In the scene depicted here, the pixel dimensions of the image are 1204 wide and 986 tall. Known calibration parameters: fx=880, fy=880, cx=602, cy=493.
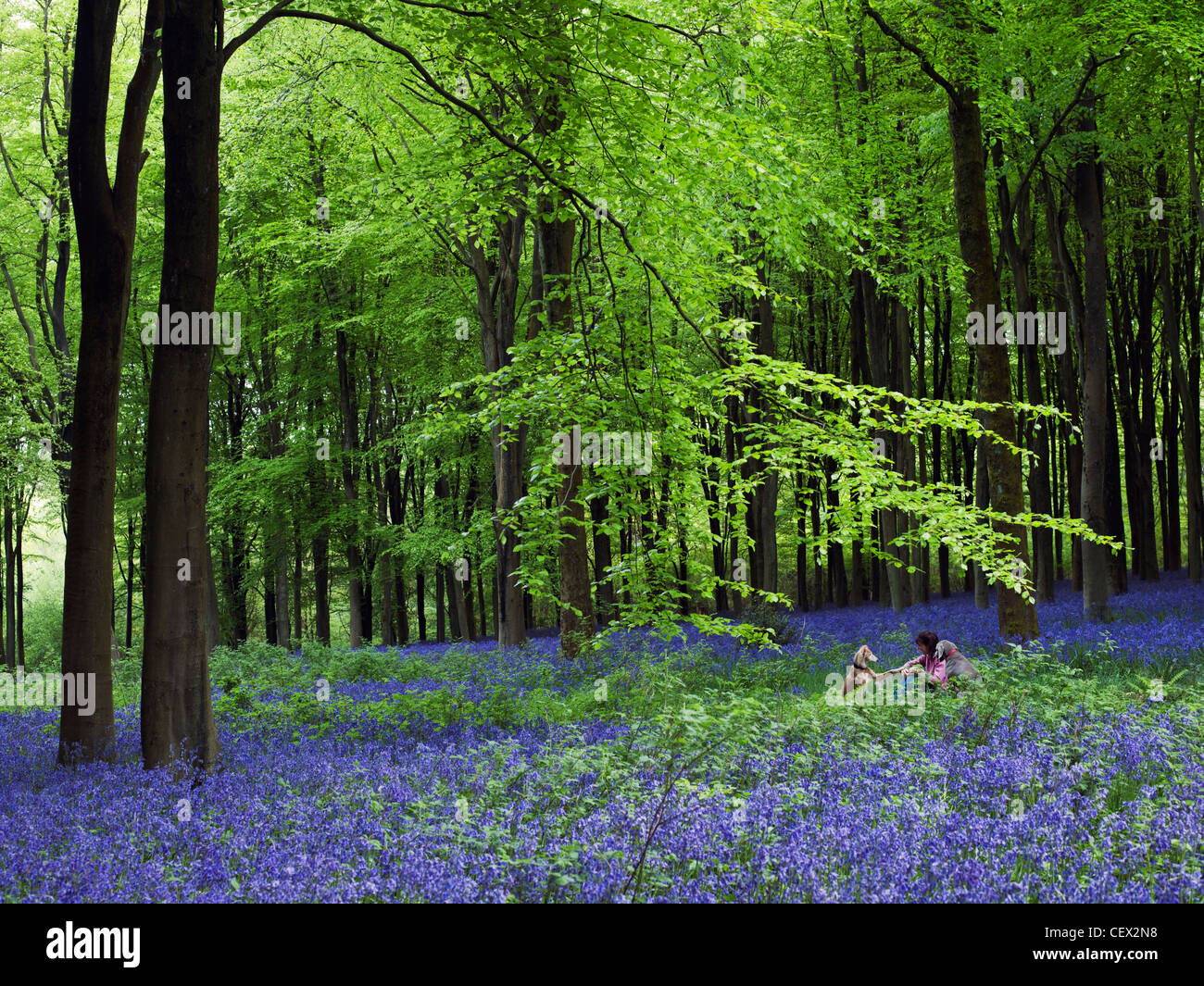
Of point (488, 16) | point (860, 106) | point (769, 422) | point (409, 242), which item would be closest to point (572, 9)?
point (488, 16)

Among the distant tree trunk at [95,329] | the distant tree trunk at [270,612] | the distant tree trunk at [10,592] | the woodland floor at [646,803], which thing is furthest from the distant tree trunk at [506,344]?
the distant tree trunk at [270,612]

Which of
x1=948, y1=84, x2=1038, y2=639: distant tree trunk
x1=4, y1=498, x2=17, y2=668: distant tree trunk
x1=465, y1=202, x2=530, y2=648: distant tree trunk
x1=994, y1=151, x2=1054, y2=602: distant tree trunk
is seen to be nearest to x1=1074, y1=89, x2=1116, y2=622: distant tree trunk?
x1=994, y1=151, x2=1054, y2=602: distant tree trunk

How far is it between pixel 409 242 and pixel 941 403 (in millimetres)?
15134

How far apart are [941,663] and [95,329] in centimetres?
897

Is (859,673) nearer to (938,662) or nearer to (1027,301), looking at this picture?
(938,662)

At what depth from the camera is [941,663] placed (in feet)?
31.6

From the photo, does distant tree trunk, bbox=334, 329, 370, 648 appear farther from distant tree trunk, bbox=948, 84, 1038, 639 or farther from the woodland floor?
distant tree trunk, bbox=948, 84, 1038, 639

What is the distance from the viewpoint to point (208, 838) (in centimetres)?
444

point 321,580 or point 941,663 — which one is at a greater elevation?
point 321,580

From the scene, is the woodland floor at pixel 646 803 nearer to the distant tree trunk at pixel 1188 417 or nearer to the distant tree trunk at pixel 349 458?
the distant tree trunk at pixel 1188 417

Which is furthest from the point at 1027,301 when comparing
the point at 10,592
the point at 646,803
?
the point at 10,592

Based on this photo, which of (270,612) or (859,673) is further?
(270,612)

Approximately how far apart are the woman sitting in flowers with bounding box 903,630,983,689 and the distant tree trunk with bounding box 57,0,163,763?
307 inches

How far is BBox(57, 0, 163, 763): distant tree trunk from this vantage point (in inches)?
293
